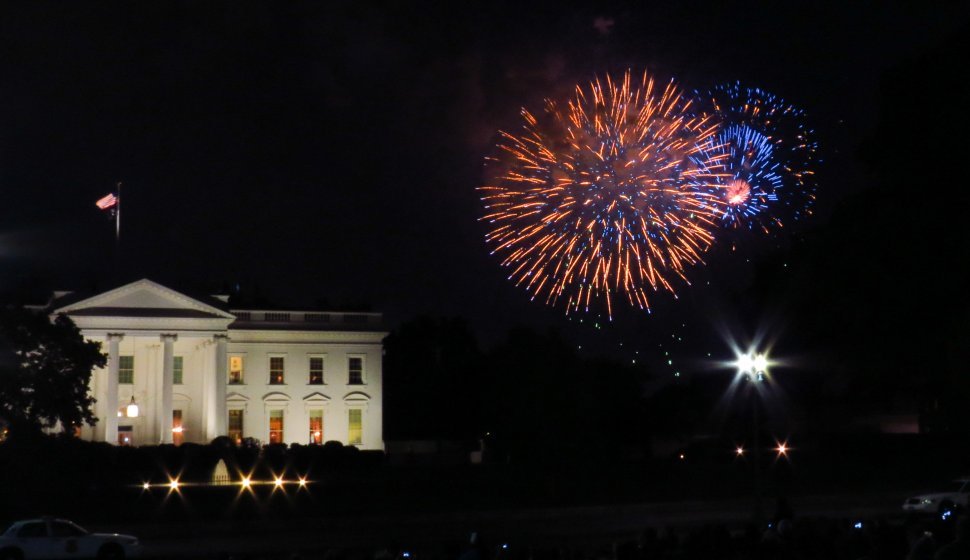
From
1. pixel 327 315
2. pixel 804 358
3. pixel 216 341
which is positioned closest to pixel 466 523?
pixel 804 358

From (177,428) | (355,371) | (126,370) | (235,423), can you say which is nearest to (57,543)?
(177,428)

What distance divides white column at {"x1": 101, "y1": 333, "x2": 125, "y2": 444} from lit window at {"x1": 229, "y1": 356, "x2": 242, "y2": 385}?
26.8ft

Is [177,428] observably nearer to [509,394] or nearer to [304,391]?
[304,391]

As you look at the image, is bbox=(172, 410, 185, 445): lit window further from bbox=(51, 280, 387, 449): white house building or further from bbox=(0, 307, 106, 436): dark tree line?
bbox=(0, 307, 106, 436): dark tree line

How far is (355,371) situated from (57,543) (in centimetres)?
4689

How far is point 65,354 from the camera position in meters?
50.6

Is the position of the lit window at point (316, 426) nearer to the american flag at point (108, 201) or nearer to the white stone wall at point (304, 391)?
the white stone wall at point (304, 391)

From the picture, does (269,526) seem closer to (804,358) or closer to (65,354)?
(65,354)

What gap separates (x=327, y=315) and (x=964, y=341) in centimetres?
4589

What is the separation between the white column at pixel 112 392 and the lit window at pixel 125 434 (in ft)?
6.66

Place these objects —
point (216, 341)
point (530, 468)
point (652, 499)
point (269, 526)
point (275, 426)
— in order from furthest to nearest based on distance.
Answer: point (275, 426)
point (216, 341)
point (530, 468)
point (652, 499)
point (269, 526)

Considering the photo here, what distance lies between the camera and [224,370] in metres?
68.2

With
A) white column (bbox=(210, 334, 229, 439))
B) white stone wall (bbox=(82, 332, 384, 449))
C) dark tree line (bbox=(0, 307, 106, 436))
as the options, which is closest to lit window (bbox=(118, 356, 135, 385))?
white stone wall (bbox=(82, 332, 384, 449))

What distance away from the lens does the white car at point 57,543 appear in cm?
2712
